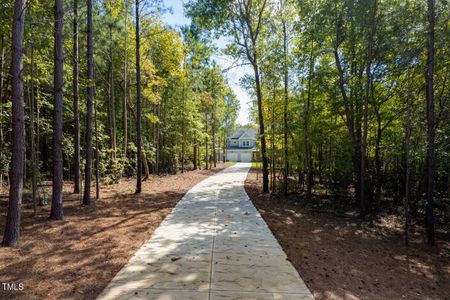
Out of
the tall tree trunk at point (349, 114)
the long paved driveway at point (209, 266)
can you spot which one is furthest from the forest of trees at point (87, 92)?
the tall tree trunk at point (349, 114)

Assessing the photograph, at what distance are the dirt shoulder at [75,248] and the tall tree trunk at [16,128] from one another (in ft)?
1.27

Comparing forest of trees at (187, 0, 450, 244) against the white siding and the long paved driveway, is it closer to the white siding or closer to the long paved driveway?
the long paved driveway

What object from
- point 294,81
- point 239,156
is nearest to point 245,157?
point 239,156

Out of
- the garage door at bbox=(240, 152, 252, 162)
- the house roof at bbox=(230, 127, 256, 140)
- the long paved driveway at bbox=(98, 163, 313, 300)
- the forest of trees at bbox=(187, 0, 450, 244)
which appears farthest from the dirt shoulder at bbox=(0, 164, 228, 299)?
the house roof at bbox=(230, 127, 256, 140)

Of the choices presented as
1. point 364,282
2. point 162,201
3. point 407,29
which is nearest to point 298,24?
point 407,29

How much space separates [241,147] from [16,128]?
48226 millimetres

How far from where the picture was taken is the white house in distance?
51.1 m

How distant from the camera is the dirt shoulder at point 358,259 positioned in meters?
4.06

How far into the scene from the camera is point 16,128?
466cm

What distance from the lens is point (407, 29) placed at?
311 inches

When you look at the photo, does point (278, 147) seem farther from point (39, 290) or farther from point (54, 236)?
point (39, 290)

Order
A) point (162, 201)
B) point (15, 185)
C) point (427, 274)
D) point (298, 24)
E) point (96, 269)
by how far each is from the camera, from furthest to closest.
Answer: point (298, 24) → point (162, 201) → point (427, 274) → point (15, 185) → point (96, 269)

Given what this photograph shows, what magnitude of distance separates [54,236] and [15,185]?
136cm

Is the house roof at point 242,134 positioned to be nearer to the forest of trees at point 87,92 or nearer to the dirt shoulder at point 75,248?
the forest of trees at point 87,92
